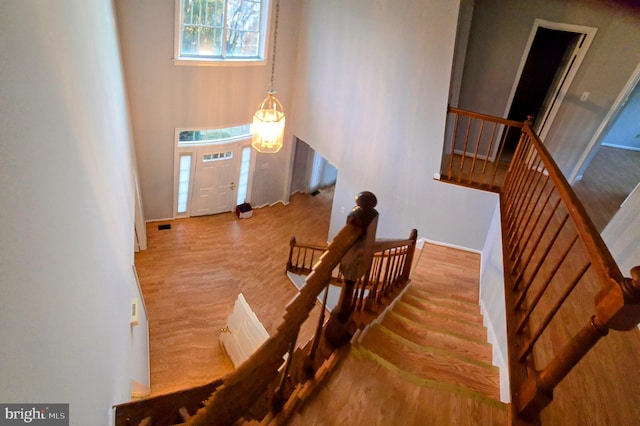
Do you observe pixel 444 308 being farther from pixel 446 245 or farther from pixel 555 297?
pixel 446 245

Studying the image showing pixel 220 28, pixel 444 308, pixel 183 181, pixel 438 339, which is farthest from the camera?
pixel 183 181

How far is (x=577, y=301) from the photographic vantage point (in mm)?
2695

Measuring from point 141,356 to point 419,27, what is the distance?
16.9 ft

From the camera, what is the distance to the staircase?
1.98m

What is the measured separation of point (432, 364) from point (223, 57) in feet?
19.2

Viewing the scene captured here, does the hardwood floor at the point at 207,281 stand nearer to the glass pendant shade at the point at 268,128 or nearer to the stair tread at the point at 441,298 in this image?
the stair tread at the point at 441,298

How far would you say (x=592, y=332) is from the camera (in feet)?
5.06

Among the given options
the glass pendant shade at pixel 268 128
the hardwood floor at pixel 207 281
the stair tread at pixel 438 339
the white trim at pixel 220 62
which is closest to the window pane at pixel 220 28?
the white trim at pixel 220 62

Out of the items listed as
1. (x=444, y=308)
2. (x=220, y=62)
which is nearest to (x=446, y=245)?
(x=444, y=308)

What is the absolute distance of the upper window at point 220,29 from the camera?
19.5 ft

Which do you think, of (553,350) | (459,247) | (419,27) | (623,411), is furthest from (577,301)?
(419,27)

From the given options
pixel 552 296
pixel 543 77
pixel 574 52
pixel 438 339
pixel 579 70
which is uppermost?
pixel 574 52

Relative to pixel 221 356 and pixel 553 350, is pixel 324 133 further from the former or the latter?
pixel 553 350

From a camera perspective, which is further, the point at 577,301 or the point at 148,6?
the point at 148,6
